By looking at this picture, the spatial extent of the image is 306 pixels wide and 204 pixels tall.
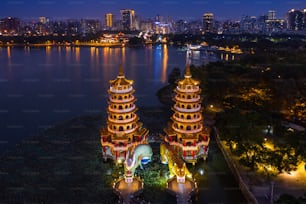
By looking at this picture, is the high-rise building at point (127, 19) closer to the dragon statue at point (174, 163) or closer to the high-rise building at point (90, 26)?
the high-rise building at point (90, 26)

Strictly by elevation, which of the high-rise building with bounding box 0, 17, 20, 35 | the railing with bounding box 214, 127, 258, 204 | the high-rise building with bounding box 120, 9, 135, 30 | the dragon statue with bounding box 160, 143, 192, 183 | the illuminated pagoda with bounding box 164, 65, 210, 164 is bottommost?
the railing with bounding box 214, 127, 258, 204

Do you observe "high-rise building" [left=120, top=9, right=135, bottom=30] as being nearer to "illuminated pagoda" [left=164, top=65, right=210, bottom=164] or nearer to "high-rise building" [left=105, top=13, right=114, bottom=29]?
"high-rise building" [left=105, top=13, right=114, bottom=29]

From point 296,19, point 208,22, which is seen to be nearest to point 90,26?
point 208,22

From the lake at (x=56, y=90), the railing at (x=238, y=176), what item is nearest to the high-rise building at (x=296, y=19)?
the lake at (x=56, y=90)

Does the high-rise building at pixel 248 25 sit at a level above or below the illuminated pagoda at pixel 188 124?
above

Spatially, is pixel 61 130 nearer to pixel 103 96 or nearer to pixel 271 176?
pixel 103 96

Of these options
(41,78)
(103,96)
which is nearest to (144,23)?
(41,78)

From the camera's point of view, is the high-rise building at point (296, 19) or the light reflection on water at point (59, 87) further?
the high-rise building at point (296, 19)

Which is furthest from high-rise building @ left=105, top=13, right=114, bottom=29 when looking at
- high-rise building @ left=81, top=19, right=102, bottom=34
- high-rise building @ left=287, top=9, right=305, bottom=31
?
high-rise building @ left=287, top=9, right=305, bottom=31

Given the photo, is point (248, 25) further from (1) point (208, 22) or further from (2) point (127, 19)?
(2) point (127, 19)
